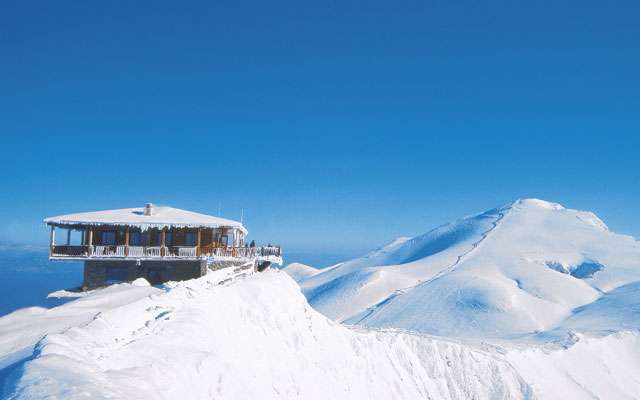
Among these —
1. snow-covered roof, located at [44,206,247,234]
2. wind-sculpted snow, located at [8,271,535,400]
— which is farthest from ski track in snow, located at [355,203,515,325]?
snow-covered roof, located at [44,206,247,234]

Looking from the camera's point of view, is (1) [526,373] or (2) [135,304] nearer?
(2) [135,304]

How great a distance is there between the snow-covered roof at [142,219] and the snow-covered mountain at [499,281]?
88.1ft

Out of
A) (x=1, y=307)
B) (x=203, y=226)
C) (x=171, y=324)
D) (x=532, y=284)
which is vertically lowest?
(x=1, y=307)

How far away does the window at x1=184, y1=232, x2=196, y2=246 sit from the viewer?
94.7 feet

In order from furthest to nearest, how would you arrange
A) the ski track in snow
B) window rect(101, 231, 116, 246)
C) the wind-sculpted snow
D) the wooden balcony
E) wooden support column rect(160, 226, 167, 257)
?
the ski track in snow, window rect(101, 231, 116, 246), wooden support column rect(160, 226, 167, 257), the wooden balcony, the wind-sculpted snow

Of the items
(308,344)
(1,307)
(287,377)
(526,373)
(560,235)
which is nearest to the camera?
(287,377)

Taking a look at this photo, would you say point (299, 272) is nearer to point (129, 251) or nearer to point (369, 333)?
point (129, 251)

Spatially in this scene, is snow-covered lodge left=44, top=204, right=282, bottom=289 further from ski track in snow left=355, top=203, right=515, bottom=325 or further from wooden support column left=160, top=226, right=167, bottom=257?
ski track in snow left=355, top=203, right=515, bottom=325

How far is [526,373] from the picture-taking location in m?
30.4

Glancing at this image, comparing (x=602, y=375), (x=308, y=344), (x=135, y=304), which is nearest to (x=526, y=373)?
(x=602, y=375)

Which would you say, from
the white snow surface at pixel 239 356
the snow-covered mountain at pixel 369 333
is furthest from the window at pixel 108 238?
the white snow surface at pixel 239 356

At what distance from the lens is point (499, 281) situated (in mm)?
58656

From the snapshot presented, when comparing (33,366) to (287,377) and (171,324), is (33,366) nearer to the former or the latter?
(171,324)

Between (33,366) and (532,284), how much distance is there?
60515 mm
